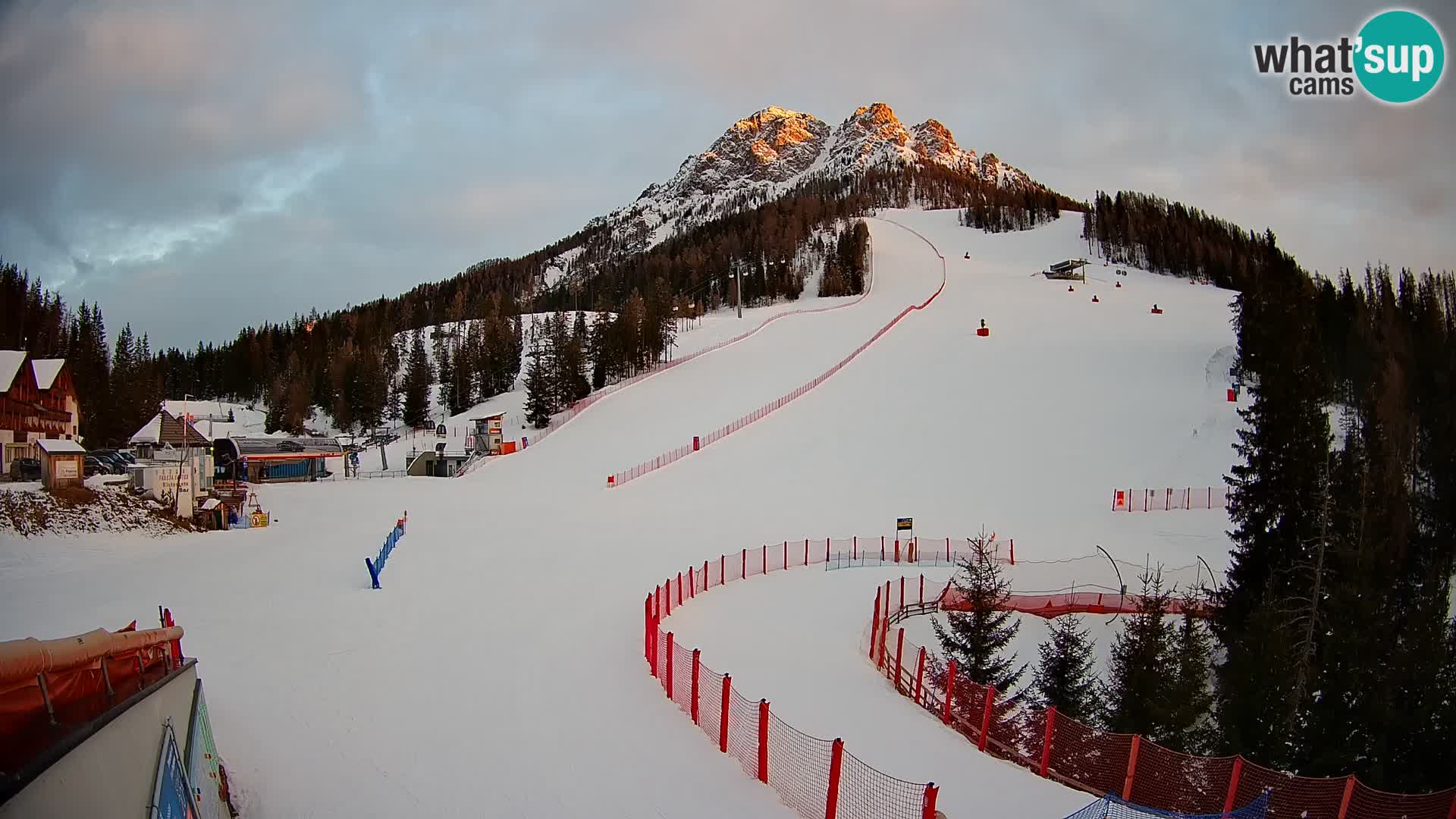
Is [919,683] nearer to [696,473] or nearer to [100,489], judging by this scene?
[696,473]

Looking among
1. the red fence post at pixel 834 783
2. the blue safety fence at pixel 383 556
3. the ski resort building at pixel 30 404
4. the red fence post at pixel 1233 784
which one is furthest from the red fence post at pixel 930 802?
the ski resort building at pixel 30 404

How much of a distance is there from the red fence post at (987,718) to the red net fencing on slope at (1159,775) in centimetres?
2

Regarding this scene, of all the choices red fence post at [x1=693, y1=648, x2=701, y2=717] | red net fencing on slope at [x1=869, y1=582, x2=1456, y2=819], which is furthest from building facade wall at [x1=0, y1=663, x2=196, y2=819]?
red net fencing on slope at [x1=869, y1=582, x2=1456, y2=819]

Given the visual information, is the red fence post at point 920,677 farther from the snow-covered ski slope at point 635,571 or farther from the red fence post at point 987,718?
the red fence post at point 987,718

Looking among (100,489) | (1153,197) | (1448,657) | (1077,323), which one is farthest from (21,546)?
(1153,197)

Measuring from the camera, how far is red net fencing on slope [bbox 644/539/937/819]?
8.40m

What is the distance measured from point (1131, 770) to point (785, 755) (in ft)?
13.3

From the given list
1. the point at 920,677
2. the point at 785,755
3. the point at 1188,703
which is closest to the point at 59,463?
the point at 785,755

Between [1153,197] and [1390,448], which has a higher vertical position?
[1153,197]

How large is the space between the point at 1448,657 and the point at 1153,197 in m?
154

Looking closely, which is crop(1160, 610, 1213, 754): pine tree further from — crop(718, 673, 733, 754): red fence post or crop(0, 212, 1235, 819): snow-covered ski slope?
crop(718, 673, 733, 754): red fence post

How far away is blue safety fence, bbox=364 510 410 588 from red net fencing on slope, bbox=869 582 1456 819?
45.8ft

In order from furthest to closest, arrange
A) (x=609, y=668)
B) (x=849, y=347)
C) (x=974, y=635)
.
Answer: (x=849, y=347) → (x=974, y=635) → (x=609, y=668)

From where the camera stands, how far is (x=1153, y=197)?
492 feet
